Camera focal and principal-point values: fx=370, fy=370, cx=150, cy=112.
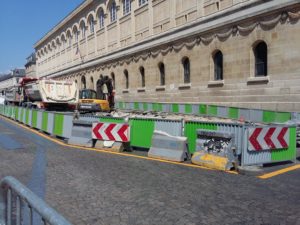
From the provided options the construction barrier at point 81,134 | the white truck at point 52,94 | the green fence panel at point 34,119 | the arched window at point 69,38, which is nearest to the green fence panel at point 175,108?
the white truck at point 52,94

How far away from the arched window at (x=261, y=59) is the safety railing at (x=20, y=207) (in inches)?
879

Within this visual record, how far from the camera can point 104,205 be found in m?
6.07

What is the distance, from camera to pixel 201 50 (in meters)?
29.8

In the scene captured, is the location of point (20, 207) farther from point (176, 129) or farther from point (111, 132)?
point (111, 132)

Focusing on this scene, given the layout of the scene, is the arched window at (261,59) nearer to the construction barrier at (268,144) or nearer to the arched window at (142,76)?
the construction barrier at (268,144)

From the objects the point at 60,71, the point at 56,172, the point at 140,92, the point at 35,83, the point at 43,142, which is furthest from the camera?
the point at 60,71

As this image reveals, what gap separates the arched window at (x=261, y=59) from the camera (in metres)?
23.9

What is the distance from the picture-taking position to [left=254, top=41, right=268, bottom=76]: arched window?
23.9 m

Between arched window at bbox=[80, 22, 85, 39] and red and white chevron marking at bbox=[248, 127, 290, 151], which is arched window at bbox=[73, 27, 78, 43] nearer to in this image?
arched window at bbox=[80, 22, 85, 39]


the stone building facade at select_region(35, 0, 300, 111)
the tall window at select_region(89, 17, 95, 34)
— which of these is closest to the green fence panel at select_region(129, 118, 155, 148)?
the stone building facade at select_region(35, 0, 300, 111)

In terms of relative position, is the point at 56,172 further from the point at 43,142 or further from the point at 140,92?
the point at 140,92

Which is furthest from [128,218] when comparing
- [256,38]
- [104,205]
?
[256,38]

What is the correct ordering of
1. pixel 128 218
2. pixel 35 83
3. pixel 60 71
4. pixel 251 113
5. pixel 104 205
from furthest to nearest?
pixel 60 71
pixel 35 83
pixel 251 113
pixel 104 205
pixel 128 218

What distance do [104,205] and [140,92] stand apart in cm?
3470
